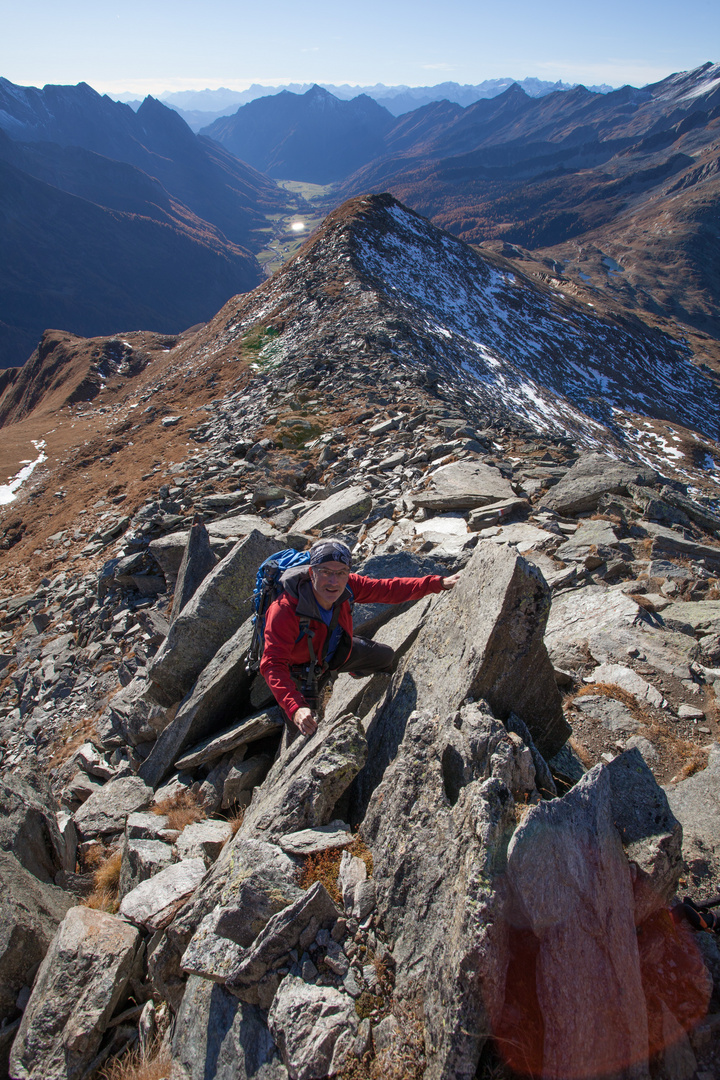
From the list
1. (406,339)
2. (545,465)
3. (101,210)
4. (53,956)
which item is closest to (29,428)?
(406,339)

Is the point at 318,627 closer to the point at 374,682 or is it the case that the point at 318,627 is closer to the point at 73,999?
the point at 374,682

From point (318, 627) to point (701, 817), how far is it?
4.33 meters

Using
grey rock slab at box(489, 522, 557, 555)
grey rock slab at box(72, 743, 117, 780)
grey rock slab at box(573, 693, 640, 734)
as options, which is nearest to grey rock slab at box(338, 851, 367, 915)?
grey rock slab at box(573, 693, 640, 734)

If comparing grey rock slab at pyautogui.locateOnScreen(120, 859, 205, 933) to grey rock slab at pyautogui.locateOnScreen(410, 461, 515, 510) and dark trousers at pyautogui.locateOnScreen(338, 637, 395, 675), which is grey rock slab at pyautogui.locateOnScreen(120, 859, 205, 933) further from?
grey rock slab at pyautogui.locateOnScreen(410, 461, 515, 510)

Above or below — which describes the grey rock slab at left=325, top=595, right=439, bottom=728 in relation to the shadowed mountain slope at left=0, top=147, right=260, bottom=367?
below

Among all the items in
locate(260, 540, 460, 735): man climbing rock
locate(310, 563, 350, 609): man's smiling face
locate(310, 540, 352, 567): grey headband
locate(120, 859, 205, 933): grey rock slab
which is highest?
locate(310, 540, 352, 567): grey headband

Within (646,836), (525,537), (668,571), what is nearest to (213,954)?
(646,836)

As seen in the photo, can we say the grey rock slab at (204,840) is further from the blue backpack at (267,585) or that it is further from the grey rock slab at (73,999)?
the blue backpack at (267,585)

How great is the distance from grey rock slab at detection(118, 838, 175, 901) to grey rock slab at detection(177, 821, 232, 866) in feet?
0.56

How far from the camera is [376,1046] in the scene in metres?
3.34

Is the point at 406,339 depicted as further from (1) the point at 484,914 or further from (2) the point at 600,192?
(2) the point at 600,192

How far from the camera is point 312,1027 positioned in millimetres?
3480

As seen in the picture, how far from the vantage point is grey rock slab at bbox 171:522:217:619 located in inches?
413

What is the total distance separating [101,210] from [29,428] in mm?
195548
